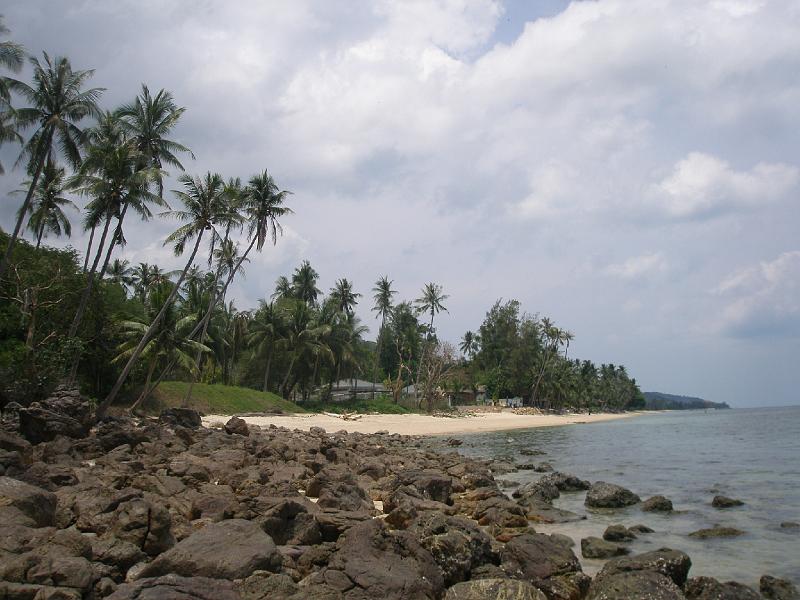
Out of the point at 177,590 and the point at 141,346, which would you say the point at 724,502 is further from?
the point at 141,346

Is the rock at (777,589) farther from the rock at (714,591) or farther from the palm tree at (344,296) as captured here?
the palm tree at (344,296)

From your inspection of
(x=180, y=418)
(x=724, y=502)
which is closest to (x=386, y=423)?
(x=180, y=418)

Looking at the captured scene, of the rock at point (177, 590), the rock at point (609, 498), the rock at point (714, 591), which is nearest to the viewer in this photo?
the rock at point (177, 590)

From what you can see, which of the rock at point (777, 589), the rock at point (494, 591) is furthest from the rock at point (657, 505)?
the rock at point (494, 591)

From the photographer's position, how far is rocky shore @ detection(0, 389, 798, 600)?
6082mm

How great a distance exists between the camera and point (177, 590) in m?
5.43

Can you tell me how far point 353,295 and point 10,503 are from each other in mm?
61497

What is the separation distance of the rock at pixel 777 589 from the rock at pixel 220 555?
628 centimetres

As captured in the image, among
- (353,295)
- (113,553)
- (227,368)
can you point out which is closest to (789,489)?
(113,553)

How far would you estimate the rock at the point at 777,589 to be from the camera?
25.4ft

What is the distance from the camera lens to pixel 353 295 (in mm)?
69188

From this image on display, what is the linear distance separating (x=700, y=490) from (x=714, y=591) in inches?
447

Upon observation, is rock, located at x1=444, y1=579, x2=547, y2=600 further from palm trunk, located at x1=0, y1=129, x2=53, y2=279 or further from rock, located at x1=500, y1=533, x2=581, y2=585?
Answer: palm trunk, located at x1=0, y1=129, x2=53, y2=279

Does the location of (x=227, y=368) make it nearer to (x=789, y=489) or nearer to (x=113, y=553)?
(x=789, y=489)
